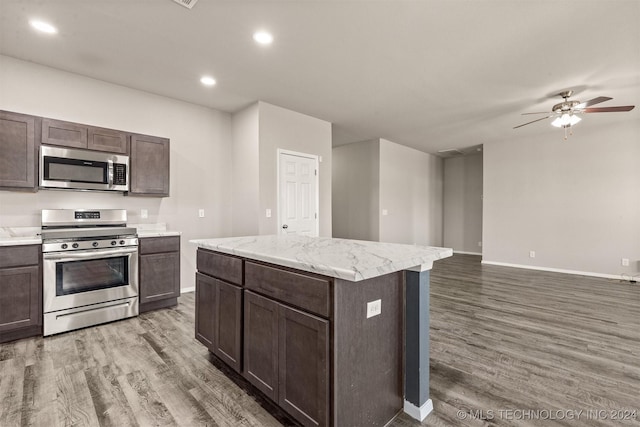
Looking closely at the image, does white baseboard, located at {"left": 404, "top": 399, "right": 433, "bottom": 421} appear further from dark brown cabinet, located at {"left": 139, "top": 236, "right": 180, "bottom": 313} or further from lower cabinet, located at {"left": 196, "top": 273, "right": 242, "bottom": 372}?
dark brown cabinet, located at {"left": 139, "top": 236, "right": 180, "bottom": 313}

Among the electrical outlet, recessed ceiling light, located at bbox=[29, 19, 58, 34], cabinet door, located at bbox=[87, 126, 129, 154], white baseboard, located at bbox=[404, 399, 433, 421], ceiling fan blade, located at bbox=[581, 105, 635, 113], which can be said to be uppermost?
recessed ceiling light, located at bbox=[29, 19, 58, 34]

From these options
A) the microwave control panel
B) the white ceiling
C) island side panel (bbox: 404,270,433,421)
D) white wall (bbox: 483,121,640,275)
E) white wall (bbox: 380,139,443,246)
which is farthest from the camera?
white wall (bbox: 380,139,443,246)

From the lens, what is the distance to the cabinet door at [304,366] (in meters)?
1.33

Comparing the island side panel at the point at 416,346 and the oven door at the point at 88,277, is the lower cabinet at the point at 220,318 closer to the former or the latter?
the island side panel at the point at 416,346

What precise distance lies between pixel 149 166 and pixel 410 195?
5738 mm

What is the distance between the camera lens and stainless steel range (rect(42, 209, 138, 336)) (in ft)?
9.00

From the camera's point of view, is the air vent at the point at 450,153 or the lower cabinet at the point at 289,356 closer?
the lower cabinet at the point at 289,356

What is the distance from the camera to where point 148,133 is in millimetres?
3834

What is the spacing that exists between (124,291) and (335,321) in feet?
9.41

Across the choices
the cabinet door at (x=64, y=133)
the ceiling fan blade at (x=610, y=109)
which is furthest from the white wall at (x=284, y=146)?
the ceiling fan blade at (x=610, y=109)

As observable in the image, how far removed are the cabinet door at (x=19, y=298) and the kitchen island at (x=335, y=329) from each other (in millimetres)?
2112

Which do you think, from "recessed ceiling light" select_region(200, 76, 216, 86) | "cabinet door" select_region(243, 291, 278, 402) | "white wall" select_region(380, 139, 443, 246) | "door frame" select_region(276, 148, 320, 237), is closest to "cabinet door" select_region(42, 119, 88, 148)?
"recessed ceiling light" select_region(200, 76, 216, 86)

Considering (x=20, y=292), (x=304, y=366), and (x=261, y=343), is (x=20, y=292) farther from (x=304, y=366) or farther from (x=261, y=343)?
(x=304, y=366)

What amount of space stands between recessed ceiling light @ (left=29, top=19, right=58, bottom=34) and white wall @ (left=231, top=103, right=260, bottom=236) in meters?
2.16
